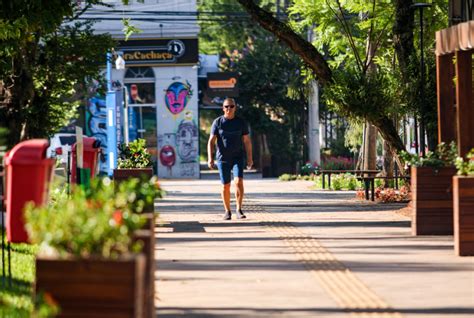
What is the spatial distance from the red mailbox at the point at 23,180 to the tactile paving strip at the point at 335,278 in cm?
258

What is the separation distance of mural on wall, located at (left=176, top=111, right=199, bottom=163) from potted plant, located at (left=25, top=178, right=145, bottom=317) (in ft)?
180

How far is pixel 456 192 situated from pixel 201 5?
65.4 metres

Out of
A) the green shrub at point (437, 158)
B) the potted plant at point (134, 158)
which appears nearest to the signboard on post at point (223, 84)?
the potted plant at point (134, 158)

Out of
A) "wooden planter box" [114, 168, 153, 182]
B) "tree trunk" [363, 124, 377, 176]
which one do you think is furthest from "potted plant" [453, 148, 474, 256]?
"tree trunk" [363, 124, 377, 176]

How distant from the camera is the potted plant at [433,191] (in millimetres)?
16734

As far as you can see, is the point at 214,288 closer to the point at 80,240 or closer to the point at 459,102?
the point at 80,240

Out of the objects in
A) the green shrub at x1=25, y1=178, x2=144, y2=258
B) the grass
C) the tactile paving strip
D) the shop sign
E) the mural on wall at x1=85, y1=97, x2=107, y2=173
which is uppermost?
the shop sign

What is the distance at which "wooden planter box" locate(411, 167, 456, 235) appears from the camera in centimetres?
1678

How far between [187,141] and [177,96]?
6.71 ft

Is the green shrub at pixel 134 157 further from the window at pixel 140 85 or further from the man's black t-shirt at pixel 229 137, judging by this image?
the window at pixel 140 85

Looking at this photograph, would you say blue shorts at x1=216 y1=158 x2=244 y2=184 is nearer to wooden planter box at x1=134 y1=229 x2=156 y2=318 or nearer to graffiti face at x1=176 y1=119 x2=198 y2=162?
wooden planter box at x1=134 y1=229 x2=156 y2=318

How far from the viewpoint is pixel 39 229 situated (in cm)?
732

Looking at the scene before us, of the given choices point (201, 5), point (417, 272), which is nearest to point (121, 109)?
point (201, 5)

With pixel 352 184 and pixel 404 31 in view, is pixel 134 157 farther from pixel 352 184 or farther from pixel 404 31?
pixel 352 184
